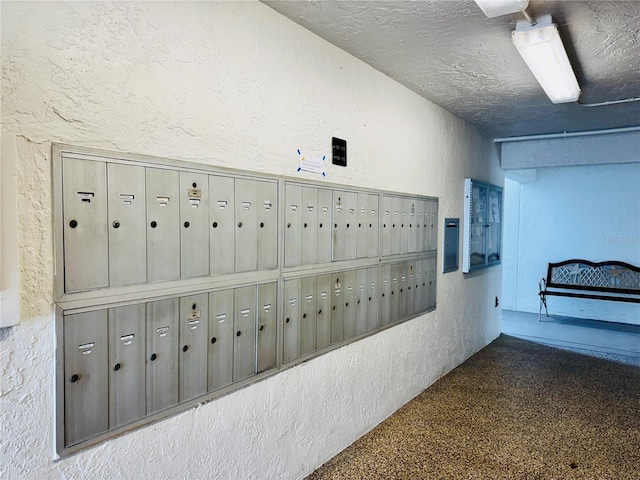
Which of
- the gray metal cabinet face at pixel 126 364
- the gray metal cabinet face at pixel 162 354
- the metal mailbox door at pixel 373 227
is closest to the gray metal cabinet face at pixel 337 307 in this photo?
the metal mailbox door at pixel 373 227

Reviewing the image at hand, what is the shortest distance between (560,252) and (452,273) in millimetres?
3412

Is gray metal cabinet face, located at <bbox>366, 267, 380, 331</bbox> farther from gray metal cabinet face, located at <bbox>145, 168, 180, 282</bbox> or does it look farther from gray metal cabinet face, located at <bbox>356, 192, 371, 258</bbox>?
gray metal cabinet face, located at <bbox>145, 168, 180, 282</bbox>

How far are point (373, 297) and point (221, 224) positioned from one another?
1.34m

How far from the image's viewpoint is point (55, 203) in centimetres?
127

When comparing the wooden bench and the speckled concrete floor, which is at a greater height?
the wooden bench

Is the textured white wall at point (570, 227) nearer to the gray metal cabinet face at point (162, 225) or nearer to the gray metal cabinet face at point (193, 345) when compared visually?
the gray metal cabinet face at point (193, 345)

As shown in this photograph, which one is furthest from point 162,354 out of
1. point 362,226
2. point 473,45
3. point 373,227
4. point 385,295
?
point 473,45

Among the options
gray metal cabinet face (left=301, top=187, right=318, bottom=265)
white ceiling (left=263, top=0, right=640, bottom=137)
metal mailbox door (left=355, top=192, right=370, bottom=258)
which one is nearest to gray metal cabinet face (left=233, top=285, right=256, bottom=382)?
gray metal cabinet face (left=301, top=187, right=318, bottom=265)

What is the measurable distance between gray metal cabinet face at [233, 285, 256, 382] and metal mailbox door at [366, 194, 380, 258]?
1.02m

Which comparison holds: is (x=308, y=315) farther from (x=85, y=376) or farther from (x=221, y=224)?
(x=85, y=376)

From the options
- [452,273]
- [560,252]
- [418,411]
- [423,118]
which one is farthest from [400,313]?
[560,252]

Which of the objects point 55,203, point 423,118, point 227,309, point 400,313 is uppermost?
point 423,118

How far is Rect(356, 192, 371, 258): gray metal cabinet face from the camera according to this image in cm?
260

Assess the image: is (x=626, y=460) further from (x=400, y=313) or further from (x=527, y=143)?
(x=527, y=143)
